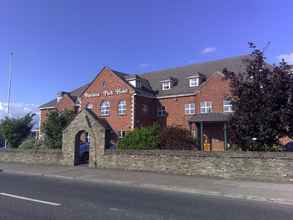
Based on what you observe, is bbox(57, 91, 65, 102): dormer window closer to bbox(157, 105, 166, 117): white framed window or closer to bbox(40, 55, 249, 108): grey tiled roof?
bbox(40, 55, 249, 108): grey tiled roof

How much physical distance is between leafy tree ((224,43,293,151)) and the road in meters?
6.80

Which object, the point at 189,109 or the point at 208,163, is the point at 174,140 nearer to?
the point at 208,163

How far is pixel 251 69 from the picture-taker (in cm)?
1869

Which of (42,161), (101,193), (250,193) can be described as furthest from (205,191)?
(42,161)

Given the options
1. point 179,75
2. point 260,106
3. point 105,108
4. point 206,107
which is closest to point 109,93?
point 105,108

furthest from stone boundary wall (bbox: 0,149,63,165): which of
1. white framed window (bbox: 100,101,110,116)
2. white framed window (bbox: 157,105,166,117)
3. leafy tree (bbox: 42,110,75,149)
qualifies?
white framed window (bbox: 157,105,166,117)

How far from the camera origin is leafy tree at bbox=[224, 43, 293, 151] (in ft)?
57.1

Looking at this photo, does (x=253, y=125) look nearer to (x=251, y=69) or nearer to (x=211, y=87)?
(x=251, y=69)

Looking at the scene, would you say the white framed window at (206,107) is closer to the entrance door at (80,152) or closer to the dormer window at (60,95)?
the entrance door at (80,152)

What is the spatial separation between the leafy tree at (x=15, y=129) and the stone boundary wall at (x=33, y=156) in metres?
5.64

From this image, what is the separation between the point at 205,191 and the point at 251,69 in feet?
26.5

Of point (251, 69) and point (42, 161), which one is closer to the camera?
point (251, 69)

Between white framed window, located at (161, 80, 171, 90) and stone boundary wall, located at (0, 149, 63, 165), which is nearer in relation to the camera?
stone boundary wall, located at (0, 149, 63, 165)

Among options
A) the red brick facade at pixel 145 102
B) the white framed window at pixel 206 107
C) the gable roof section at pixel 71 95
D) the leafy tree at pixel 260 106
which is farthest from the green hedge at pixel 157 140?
the gable roof section at pixel 71 95
